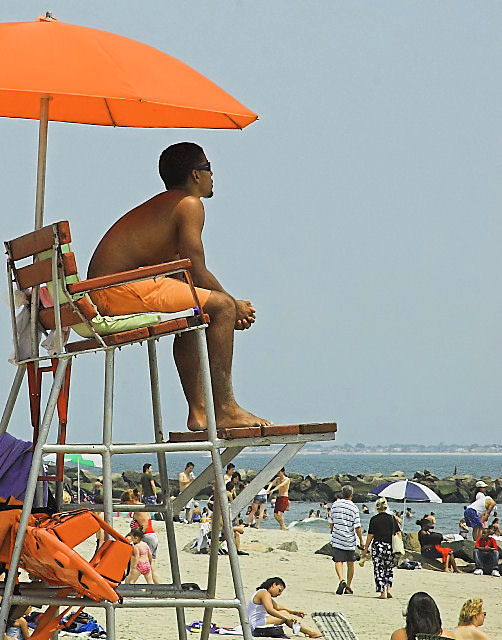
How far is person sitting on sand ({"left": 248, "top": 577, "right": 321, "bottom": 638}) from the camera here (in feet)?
52.9

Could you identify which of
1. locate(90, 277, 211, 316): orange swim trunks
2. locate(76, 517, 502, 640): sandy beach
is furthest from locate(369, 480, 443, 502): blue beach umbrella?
locate(90, 277, 211, 316): orange swim trunks

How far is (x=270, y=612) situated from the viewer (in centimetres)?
1625

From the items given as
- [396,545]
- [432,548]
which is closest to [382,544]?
[396,545]

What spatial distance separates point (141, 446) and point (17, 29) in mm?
1854

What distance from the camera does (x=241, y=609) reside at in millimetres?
4566

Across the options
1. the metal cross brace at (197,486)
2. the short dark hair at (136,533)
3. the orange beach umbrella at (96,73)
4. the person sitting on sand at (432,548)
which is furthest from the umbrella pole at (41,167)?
the person sitting on sand at (432,548)

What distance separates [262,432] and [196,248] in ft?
2.74

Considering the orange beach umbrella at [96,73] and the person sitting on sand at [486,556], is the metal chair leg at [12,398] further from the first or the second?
the person sitting on sand at [486,556]

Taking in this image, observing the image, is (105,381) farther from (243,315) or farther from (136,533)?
(136,533)

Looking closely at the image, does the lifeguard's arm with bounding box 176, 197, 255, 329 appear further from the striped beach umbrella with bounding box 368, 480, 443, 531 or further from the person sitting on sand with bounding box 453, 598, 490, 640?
the striped beach umbrella with bounding box 368, 480, 443, 531

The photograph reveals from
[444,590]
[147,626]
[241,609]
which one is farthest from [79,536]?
[444,590]

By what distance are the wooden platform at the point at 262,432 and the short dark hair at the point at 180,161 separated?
3.76 feet

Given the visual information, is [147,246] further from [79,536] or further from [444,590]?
[444,590]

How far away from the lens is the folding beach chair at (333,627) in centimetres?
1466
